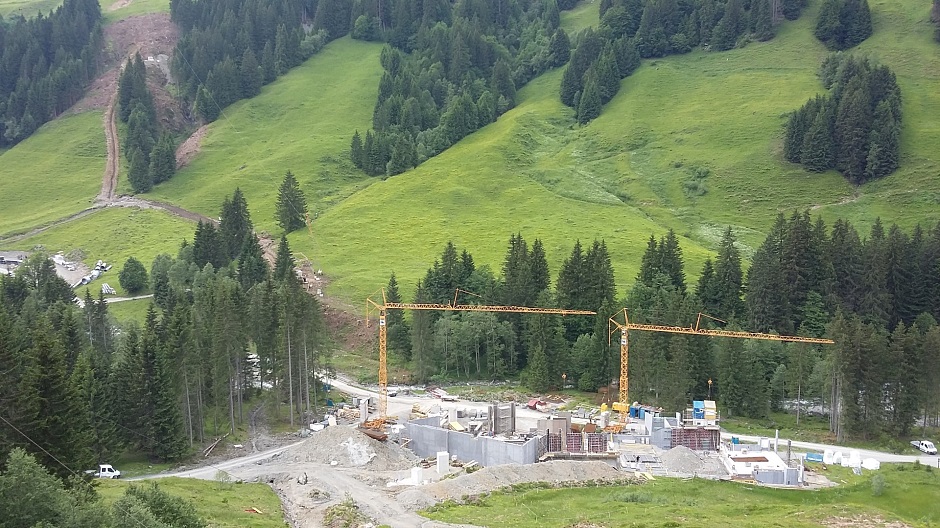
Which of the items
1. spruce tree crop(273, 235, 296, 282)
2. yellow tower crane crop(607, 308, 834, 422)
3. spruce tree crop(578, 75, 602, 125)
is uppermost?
spruce tree crop(578, 75, 602, 125)

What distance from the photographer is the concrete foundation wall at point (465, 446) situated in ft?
270

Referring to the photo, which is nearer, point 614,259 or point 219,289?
point 219,289

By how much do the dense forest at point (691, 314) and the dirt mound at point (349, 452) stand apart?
2889 centimetres

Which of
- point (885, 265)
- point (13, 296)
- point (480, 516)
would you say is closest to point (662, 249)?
point (885, 265)

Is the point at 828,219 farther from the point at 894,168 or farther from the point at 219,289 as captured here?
the point at 219,289

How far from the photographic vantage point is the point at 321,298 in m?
130

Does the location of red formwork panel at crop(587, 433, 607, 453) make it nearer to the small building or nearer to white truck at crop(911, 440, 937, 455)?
the small building

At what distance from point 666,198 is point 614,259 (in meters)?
29.0

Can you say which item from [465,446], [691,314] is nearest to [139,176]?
[691,314]

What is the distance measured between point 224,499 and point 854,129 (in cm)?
12568

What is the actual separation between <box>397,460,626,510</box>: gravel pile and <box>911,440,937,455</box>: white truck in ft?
106

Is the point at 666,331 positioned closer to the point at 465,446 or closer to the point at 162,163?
the point at 465,446

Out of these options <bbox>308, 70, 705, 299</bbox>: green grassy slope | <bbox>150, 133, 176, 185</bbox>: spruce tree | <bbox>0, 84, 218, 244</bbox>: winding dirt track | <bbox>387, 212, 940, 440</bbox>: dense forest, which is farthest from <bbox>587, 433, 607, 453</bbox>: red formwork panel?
<bbox>150, 133, 176, 185</bbox>: spruce tree

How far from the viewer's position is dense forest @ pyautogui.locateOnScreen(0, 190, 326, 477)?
208 ft
